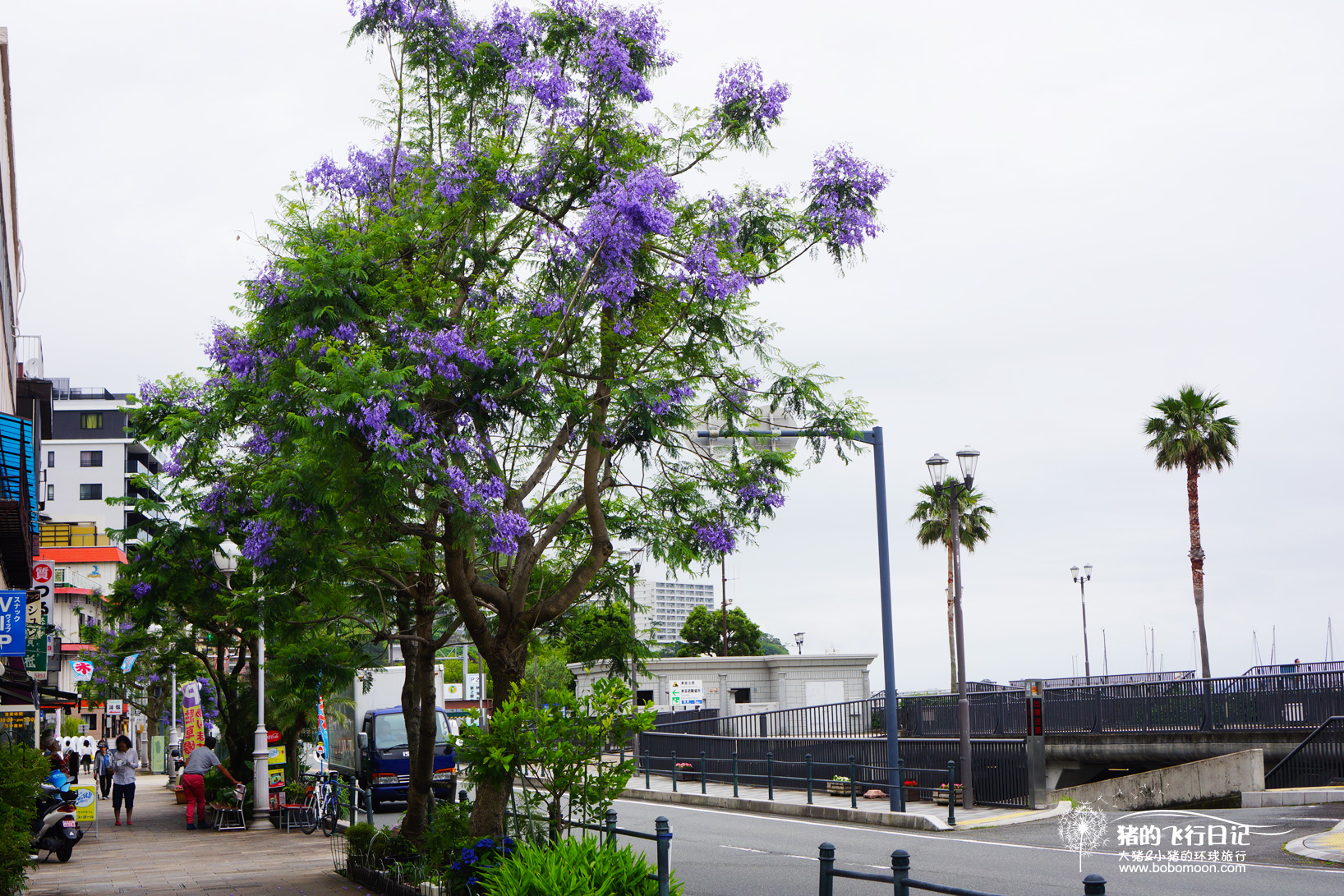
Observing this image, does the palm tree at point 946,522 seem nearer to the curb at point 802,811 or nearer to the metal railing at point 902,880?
the curb at point 802,811

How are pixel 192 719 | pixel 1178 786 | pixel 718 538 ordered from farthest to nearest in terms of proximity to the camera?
1. pixel 192 719
2. pixel 1178 786
3. pixel 718 538

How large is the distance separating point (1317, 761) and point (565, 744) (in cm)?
1943

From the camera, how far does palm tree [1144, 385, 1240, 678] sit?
44.6m

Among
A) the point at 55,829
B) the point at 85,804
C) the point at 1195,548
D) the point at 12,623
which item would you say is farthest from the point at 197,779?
the point at 1195,548

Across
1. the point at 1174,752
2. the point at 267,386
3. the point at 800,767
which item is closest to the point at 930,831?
the point at 800,767

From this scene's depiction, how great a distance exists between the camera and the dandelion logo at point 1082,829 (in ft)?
56.0

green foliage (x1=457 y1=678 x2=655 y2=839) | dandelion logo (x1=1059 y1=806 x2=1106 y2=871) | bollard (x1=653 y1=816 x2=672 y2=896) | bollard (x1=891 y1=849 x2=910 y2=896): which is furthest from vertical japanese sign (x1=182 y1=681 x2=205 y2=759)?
bollard (x1=891 y1=849 x2=910 y2=896)

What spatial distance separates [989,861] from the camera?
51.2 feet

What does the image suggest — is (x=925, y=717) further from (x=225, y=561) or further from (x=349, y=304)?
(x=349, y=304)

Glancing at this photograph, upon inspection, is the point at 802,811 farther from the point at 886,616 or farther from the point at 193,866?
the point at 193,866

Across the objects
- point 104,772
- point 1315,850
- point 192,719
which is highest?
point 192,719

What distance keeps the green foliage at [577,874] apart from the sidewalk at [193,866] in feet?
17.0

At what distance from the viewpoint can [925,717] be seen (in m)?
33.6

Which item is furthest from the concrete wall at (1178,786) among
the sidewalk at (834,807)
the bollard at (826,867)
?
the bollard at (826,867)
